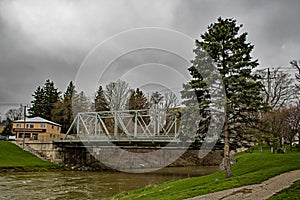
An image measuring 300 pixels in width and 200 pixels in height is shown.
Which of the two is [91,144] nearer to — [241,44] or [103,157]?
[103,157]

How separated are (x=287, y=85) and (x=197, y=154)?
2647cm

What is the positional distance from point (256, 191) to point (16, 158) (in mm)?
41794

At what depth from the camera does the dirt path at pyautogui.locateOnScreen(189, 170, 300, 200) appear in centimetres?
1309

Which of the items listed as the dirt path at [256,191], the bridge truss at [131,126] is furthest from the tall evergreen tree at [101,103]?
the dirt path at [256,191]

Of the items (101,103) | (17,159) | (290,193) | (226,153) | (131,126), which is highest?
(101,103)

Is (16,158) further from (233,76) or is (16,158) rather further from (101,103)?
(233,76)

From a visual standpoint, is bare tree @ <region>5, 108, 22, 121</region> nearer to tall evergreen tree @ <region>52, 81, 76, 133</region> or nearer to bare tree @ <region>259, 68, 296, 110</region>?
tall evergreen tree @ <region>52, 81, 76, 133</region>

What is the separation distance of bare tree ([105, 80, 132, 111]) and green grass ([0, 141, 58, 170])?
16215mm

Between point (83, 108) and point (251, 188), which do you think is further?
point (83, 108)

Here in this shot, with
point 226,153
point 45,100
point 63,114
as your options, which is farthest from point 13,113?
point 226,153

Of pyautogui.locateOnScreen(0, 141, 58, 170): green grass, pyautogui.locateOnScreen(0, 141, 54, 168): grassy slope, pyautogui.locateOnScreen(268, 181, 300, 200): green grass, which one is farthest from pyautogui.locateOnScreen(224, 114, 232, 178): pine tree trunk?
pyautogui.locateOnScreen(0, 141, 54, 168): grassy slope

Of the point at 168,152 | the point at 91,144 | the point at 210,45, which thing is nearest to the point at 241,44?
the point at 210,45

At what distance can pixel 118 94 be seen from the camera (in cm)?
6250

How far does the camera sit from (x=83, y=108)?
3076 inches
